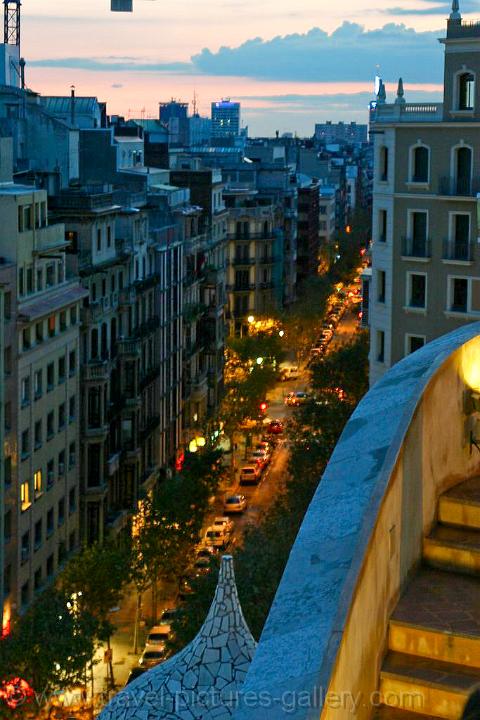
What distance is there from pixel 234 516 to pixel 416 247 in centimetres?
1982

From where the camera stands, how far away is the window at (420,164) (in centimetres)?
4922

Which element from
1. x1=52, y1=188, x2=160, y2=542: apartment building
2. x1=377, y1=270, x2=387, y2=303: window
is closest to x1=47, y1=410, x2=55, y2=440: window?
x1=52, y1=188, x2=160, y2=542: apartment building

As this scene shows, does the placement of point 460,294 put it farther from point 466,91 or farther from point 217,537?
point 217,537

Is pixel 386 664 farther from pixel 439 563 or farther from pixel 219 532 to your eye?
pixel 219 532

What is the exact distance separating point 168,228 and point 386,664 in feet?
216

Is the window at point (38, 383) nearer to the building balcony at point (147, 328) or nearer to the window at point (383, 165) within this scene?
the window at point (383, 165)

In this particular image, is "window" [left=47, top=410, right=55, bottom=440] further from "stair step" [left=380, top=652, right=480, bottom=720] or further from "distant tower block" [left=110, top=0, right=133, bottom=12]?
"stair step" [left=380, top=652, right=480, bottom=720]

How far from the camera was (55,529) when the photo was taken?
49.2m

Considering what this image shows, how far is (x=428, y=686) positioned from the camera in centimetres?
729

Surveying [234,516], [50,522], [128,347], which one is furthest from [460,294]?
[234,516]

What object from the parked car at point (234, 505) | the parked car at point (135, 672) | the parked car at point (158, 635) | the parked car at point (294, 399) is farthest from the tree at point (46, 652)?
the parked car at point (294, 399)

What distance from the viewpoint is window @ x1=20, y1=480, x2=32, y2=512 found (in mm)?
45622

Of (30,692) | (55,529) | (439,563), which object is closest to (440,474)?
A: (439,563)

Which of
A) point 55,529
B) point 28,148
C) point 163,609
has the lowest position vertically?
point 163,609
